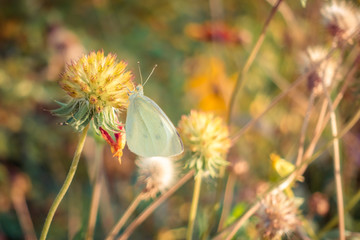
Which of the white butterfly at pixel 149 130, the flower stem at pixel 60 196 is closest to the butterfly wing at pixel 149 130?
the white butterfly at pixel 149 130

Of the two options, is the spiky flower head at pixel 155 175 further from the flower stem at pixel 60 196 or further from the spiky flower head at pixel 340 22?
the spiky flower head at pixel 340 22

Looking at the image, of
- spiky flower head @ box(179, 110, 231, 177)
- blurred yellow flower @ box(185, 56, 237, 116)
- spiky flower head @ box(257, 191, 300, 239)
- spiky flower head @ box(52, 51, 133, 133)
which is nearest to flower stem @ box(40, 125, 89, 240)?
spiky flower head @ box(52, 51, 133, 133)

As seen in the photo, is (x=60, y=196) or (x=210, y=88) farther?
Answer: (x=210, y=88)

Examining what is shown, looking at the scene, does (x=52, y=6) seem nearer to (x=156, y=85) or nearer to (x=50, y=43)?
(x=50, y=43)

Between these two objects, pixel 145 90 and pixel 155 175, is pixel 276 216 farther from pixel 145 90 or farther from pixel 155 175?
pixel 145 90

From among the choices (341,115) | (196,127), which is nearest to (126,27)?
(341,115)

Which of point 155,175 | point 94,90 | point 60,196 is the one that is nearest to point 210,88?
point 155,175
